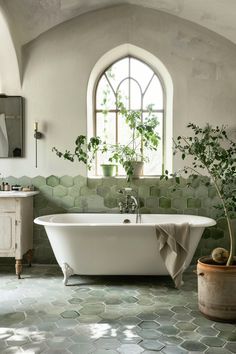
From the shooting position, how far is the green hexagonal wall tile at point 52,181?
4.09m

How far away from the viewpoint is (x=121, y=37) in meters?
4.07

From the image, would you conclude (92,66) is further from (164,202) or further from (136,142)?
(164,202)

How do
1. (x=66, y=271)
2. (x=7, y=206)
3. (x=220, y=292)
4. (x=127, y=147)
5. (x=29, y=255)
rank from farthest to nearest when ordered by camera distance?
(x=127, y=147)
(x=29, y=255)
(x=7, y=206)
(x=66, y=271)
(x=220, y=292)

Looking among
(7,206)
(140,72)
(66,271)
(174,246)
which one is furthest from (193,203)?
(7,206)

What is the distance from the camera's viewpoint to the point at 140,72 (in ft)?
14.3

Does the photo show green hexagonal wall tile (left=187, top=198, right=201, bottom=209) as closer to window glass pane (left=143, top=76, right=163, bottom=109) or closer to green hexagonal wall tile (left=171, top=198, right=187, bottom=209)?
green hexagonal wall tile (left=171, top=198, right=187, bottom=209)

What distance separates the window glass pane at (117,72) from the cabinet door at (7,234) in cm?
196

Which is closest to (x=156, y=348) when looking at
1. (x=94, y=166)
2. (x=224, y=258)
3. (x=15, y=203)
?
(x=224, y=258)

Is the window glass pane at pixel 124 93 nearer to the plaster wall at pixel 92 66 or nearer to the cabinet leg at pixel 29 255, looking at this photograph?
the plaster wall at pixel 92 66

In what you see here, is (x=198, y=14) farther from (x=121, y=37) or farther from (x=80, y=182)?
(x=80, y=182)

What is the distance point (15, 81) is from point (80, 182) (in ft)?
4.38

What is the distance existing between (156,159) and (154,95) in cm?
76

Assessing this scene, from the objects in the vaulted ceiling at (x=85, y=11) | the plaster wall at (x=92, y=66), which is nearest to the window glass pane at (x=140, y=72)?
the plaster wall at (x=92, y=66)

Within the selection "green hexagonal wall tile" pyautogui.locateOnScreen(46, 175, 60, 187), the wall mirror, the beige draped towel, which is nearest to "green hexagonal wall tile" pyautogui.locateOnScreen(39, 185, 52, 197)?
"green hexagonal wall tile" pyautogui.locateOnScreen(46, 175, 60, 187)
